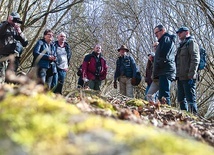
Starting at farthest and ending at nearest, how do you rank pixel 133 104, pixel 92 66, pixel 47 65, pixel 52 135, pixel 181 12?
pixel 181 12
pixel 92 66
pixel 47 65
pixel 133 104
pixel 52 135

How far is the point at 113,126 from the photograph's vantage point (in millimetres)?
1721

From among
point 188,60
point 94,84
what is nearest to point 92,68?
point 94,84

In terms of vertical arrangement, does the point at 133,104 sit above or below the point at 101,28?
below

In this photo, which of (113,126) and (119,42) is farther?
(119,42)

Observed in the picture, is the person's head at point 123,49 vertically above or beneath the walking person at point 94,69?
above

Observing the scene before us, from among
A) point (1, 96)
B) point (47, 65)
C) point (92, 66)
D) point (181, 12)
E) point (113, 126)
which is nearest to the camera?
point (113, 126)

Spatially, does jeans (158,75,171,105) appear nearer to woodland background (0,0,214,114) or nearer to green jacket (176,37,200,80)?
green jacket (176,37,200,80)

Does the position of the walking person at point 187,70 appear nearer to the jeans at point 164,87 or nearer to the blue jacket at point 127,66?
the jeans at point 164,87

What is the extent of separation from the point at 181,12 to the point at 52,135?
1606cm

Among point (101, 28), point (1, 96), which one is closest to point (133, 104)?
point (1, 96)

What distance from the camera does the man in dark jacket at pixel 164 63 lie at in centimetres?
786

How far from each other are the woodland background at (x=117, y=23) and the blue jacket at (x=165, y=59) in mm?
8179

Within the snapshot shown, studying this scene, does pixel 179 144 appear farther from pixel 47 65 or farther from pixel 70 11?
pixel 70 11

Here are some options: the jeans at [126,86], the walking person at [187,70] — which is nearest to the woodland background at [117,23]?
the jeans at [126,86]
